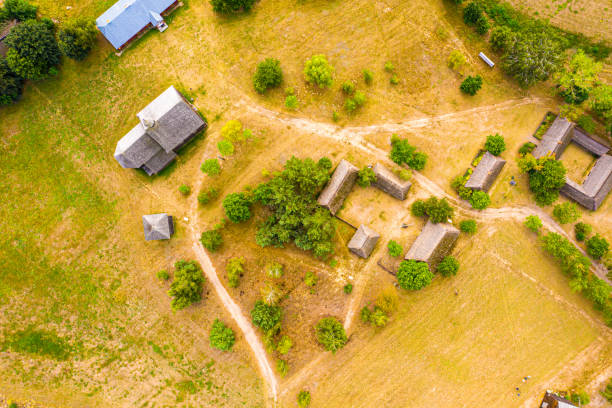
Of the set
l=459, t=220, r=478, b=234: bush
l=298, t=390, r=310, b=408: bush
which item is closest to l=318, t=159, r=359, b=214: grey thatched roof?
l=459, t=220, r=478, b=234: bush

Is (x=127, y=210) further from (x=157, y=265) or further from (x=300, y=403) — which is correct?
(x=300, y=403)

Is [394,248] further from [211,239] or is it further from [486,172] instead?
[211,239]

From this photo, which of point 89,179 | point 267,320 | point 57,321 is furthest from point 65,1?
point 267,320

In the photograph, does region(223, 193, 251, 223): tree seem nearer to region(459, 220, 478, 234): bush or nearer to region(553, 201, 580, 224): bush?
region(459, 220, 478, 234): bush

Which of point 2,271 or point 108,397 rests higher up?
point 2,271

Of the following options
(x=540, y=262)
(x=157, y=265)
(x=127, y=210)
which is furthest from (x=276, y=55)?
(x=540, y=262)

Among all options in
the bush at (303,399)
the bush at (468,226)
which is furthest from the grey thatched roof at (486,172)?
the bush at (303,399)

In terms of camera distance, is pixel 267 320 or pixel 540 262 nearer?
pixel 267 320

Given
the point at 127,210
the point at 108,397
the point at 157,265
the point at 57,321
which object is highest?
the point at 127,210
